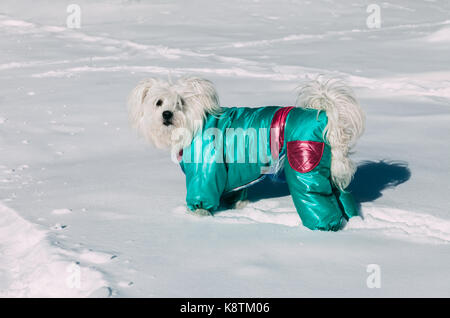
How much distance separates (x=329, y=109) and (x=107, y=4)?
11837 mm

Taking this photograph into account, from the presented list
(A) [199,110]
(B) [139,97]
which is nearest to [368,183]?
(A) [199,110]

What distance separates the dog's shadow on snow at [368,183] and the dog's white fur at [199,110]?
2.11 ft

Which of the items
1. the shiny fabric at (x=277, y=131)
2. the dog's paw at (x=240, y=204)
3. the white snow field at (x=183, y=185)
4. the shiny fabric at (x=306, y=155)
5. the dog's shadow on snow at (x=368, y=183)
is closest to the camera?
the white snow field at (x=183, y=185)

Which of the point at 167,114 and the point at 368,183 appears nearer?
the point at 167,114

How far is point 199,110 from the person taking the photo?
395 cm

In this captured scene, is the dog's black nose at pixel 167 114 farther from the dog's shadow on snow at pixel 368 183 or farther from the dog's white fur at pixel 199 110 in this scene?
the dog's shadow on snow at pixel 368 183

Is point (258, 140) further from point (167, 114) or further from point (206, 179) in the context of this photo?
point (167, 114)

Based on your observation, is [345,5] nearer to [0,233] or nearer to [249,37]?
[249,37]

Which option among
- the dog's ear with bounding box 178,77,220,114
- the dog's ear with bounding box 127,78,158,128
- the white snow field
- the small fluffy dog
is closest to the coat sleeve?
the small fluffy dog

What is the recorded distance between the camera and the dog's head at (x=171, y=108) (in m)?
3.93

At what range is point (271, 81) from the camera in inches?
327

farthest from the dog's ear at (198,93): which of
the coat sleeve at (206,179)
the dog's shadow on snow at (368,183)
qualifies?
the dog's shadow on snow at (368,183)

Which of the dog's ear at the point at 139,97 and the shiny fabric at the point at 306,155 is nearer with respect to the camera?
the shiny fabric at the point at 306,155

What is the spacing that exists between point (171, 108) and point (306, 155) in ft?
2.97
